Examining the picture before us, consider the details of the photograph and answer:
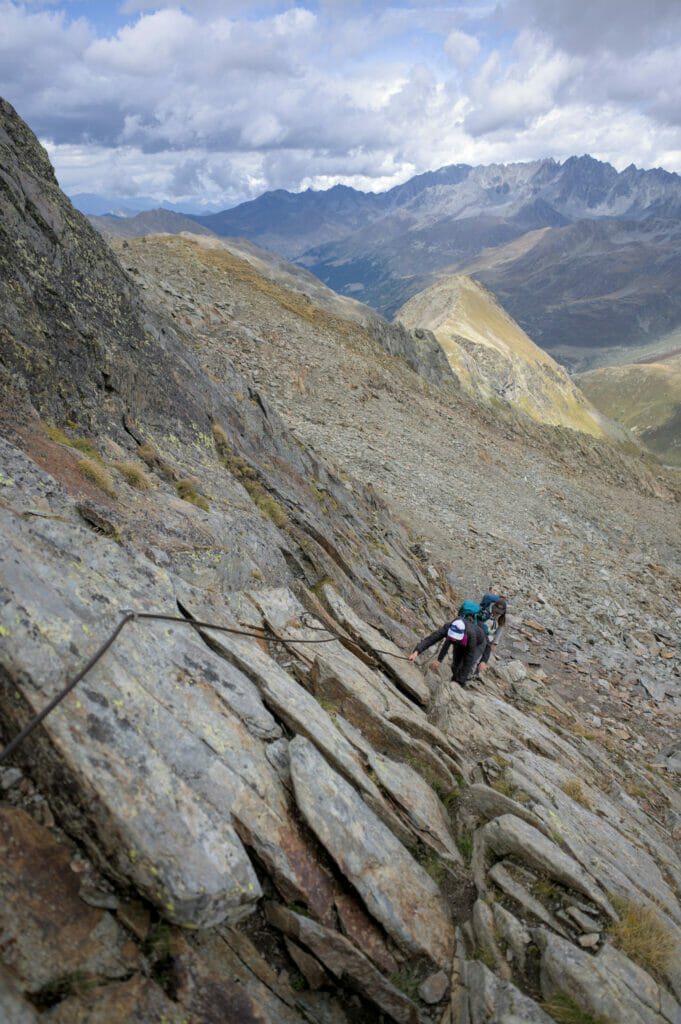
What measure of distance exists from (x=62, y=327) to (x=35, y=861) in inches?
457

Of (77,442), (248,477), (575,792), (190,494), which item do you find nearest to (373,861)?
(575,792)

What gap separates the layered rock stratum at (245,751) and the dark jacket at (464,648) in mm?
638

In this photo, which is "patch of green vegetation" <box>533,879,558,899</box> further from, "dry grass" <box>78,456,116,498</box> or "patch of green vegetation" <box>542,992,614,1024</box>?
"dry grass" <box>78,456,116,498</box>

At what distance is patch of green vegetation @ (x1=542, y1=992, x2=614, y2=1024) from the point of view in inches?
223

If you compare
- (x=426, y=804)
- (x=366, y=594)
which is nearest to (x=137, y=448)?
(x=366, y=594)

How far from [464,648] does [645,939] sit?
20.8 feet

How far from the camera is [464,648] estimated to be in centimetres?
1259

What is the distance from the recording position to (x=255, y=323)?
138 feet

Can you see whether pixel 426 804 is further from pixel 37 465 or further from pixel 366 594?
pixel 37 465

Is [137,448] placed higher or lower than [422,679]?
higher

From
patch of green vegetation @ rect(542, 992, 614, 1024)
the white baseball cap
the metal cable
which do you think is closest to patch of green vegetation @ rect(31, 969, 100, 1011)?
the metal cable

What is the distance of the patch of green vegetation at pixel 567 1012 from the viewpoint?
566cm

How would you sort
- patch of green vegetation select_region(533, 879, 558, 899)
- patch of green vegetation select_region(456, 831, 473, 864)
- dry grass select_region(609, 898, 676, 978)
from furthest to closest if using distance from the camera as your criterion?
patch of green vegetation select_region(456, 831, 473, 864), patch of green vegetation select_region(533, 879, 558, 899), dry grass select_region(609, 898, 676, 978)

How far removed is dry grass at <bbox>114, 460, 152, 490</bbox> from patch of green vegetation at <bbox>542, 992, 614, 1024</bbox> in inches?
414
